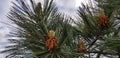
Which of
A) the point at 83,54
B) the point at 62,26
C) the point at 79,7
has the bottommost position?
the point at 83,54

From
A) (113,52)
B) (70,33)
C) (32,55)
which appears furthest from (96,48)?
(32,55)

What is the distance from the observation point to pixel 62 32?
2662mm

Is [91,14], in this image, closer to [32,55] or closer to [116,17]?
[116,17]

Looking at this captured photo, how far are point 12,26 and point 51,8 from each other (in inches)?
19.1

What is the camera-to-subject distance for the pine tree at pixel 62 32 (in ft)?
8.54

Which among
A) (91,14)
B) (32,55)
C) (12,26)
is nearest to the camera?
(32,55)

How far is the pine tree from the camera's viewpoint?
2602mm

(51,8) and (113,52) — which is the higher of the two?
(51,8)

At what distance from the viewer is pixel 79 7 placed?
3.08 m

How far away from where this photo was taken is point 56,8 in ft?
10.4

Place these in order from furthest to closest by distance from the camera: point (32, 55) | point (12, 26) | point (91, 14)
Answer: point (91, 14) < point (12, 26) < point (32, 55)

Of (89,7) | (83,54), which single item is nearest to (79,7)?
(89,7)

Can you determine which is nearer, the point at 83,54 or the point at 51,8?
the point at 83,54

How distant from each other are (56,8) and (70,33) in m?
0.60
